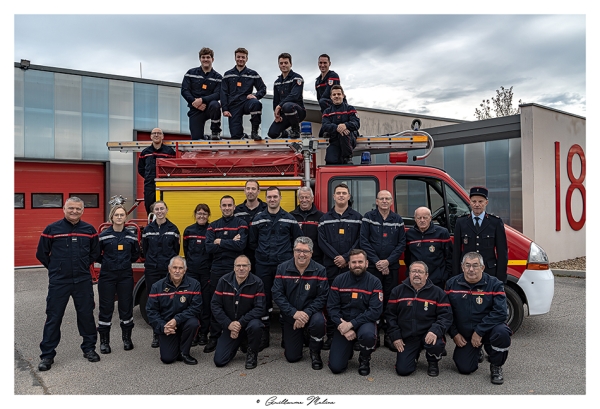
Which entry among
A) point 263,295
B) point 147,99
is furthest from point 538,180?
point 147,99

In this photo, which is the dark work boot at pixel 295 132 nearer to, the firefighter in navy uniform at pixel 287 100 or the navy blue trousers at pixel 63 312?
the firefighter in navy uniform at pixel 287 100

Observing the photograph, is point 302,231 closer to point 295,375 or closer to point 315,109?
point 295,375

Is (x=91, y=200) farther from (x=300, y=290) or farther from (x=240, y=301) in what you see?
(x=300, y=290)

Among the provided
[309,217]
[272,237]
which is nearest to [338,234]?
[309,217]

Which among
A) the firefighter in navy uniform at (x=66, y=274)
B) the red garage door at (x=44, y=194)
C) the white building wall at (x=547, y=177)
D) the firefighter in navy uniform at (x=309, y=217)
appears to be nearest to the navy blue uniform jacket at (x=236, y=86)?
the firefighter in navy uniform at (x=309, y=217)

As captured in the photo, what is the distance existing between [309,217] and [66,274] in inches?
105

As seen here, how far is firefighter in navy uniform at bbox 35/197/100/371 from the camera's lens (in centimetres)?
469

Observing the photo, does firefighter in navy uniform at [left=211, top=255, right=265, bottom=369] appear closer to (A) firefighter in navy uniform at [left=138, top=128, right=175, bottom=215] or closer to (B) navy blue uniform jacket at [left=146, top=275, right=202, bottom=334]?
(B) navy blue uniform jacket at [left=146, top=275, right=202, bottom=334]

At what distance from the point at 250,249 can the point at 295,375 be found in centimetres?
160

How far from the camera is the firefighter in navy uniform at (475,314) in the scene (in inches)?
170

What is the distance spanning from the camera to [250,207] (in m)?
5.42

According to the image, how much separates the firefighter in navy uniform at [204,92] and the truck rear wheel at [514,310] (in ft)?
14.6

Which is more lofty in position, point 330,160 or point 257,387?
point 330,160

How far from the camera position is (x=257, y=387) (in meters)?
4.12
